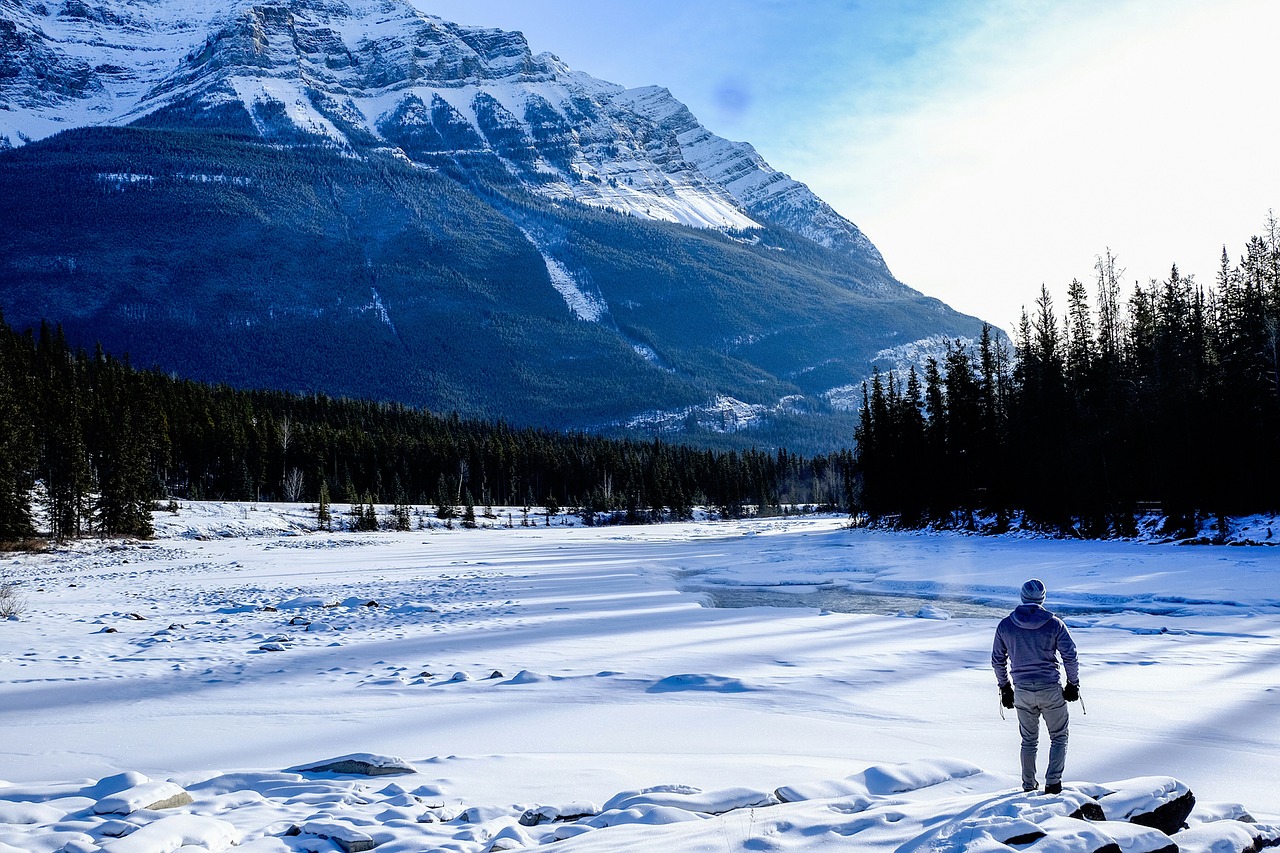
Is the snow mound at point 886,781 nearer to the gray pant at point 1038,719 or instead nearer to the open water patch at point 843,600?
the gray pant at point 1038,719

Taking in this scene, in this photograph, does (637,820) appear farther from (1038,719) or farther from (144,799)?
(144,799)

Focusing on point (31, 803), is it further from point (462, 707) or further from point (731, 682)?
point (731, 682)

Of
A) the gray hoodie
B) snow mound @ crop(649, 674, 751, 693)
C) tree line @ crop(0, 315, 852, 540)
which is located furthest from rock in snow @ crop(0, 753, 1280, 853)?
tree line @ crop(0, 315, 852, 540)

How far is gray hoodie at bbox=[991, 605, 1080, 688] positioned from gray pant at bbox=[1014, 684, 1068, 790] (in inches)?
2.9

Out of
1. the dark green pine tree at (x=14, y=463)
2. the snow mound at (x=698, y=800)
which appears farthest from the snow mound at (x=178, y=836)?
the dark green pine tree at (x=14, y=463)

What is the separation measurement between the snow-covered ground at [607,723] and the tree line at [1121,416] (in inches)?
634

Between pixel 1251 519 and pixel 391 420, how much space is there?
122061 millimetres

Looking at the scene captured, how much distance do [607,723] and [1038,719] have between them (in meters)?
4.79

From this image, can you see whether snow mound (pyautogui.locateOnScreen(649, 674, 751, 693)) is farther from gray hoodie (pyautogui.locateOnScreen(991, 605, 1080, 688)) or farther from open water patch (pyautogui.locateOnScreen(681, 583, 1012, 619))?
open water patch (pyautogui.locateOnScreen(681, 583, 1012, 619))

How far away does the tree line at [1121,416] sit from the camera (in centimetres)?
3519

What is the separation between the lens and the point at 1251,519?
3422cm

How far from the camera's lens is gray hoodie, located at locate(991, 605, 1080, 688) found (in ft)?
21.6

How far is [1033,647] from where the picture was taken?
21.9ft

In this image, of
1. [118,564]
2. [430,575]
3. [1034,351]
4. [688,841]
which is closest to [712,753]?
[688,841]
